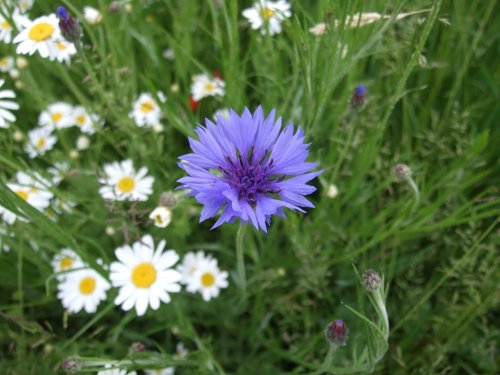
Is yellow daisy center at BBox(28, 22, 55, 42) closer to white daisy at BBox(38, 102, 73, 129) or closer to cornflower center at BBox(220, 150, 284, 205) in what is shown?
white daisy at BBox(38, 102, 73, 129)

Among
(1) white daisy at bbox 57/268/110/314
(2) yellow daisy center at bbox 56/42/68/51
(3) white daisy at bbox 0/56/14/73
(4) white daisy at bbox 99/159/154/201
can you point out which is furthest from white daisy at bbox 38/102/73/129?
(1) white daisy at bbox 57/268/110/314

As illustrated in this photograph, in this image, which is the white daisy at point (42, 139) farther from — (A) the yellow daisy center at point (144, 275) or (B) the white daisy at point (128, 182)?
(A) the yellow daisy center at point (144, 275)

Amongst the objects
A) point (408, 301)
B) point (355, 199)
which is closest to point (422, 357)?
point (408, 301)

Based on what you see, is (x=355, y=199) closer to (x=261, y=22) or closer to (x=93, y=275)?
(x=261, y=22)

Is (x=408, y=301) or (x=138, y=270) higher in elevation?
(x=138, y=270)

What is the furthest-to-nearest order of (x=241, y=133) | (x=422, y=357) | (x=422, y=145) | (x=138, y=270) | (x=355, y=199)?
(x=422, y=145)
(x=355, y=199)
(x=422, y=357)
(x=138, y=270)
(x=241, y=133)

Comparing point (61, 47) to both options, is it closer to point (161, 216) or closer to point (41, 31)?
point (41, 31)

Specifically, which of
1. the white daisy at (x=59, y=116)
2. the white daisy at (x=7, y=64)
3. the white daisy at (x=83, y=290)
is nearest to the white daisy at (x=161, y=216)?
the white daisy at (x=83, y=290)
